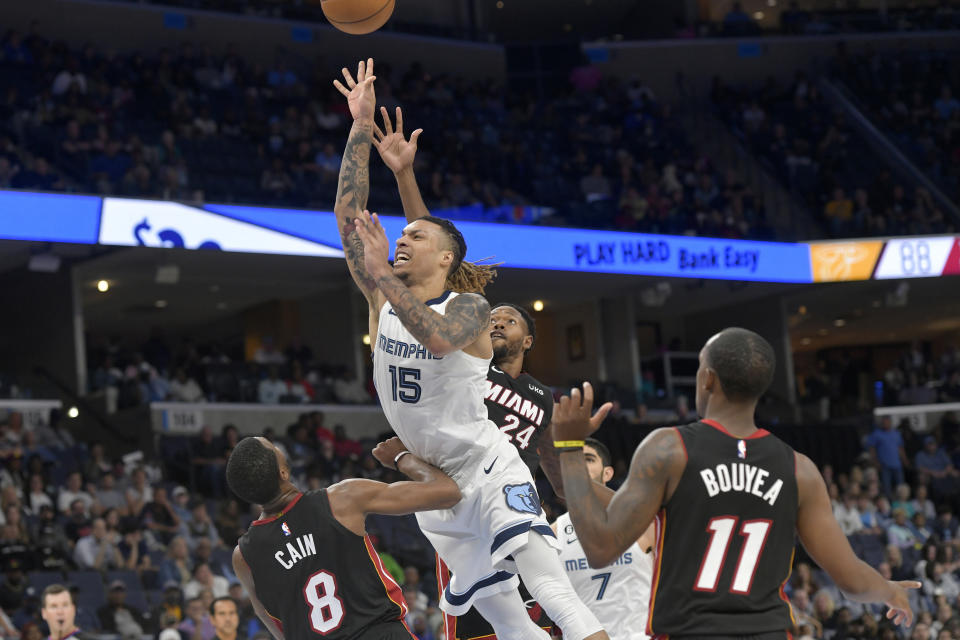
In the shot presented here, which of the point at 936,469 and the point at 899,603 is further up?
the point at 899,603

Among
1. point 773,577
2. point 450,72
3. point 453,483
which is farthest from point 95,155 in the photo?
point 773,577

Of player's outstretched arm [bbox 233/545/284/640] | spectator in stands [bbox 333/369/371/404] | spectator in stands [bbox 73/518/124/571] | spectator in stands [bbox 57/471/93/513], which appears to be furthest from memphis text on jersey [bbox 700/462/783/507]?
spectator in stands [bbox 333/369/371/404]

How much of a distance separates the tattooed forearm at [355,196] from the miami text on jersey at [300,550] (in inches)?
47.4

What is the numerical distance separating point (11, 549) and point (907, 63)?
24.6 meters

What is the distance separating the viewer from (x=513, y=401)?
603 cm

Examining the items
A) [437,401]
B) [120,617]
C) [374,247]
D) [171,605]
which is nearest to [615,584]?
[437,401]

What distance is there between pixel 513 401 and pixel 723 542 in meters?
2.23

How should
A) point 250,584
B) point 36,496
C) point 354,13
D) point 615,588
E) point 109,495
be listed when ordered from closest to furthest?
point 250,584
point 615,588
point 354,13
point 36,496
point 109,495

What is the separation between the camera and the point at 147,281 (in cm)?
2309

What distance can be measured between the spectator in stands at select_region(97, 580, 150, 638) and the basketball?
6.80 metres

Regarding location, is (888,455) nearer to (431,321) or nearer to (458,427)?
(458,427)

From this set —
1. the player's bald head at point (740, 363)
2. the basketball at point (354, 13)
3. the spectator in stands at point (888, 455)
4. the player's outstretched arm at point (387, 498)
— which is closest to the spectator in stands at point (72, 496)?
the basketball at point (354, 13)

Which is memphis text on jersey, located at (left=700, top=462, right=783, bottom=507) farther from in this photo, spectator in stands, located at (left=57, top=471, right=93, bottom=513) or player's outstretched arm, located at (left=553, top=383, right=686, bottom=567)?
spectator in stands, located at (left=57, top=471, right=93, bottom=513)

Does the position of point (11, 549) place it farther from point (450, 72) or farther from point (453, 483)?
point (450, 72)
